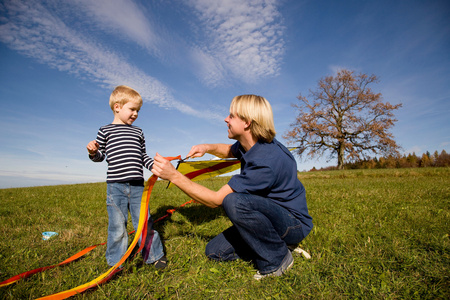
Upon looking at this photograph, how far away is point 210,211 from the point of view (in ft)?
18.5

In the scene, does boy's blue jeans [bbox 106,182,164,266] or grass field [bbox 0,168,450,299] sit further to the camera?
boy's blue jeans [bbox 106,182,164,266]

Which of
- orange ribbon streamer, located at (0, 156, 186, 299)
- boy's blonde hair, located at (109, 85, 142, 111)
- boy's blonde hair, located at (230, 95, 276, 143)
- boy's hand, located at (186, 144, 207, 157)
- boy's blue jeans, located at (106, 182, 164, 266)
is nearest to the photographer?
orange ribbon streamer, located at (0, 156, 186, 299)

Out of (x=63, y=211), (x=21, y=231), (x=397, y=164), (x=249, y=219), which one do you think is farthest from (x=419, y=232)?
(x=397, y=164)

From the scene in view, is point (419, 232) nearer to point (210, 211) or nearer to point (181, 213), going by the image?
point (210, 211)

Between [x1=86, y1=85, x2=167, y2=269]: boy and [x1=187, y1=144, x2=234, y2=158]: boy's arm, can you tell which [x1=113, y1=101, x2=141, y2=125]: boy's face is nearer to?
[x1=86, y1=85, x2=167, y2=269]: boy

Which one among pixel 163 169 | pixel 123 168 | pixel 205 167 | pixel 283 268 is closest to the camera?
pixel 163 169

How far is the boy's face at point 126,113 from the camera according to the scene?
3.41 m

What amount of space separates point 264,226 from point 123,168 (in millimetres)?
1947

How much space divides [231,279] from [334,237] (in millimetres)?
1806

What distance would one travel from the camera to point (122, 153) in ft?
10.6

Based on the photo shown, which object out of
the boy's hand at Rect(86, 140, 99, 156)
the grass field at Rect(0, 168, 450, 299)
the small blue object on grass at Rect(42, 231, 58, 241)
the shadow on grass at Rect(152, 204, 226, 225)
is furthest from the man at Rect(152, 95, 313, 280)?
the small blue object on grass at Rect(42, 231, 58, 241)

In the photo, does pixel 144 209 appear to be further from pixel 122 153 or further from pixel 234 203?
pixel 234 203

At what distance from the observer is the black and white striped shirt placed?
3.17 metres

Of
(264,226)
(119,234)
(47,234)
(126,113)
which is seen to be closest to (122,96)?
(126,113)
